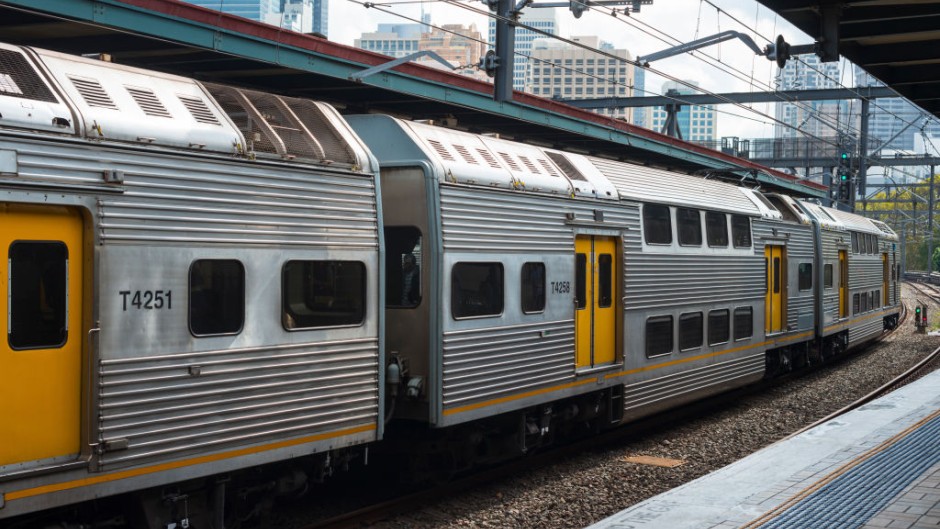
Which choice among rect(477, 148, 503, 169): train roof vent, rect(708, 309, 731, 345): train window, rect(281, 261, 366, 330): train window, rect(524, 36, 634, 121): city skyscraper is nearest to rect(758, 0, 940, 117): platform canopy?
rect(477, 148, 503, 169): train roof vent

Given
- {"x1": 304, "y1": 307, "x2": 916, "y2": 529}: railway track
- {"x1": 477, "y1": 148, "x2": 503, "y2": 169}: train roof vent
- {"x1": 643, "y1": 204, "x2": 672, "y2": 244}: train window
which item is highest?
{"x1": 477, "y1": 148, "x2": 503, "y2": 169}: train roof vent

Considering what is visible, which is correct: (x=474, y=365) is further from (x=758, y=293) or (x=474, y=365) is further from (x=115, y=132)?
(x=758, y=293)

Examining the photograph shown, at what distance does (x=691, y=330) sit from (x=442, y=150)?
6552 millimetres

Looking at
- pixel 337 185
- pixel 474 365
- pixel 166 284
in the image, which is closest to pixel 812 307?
pixel 474 365

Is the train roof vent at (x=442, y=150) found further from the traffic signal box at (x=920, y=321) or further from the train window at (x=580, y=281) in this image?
the traffic signal box at (x=920, y=321)

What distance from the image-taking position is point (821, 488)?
9.88 m

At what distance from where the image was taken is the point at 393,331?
10.1 m

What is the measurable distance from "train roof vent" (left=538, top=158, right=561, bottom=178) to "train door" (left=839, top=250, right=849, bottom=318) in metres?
14.3

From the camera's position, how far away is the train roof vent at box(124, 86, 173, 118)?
7.34m

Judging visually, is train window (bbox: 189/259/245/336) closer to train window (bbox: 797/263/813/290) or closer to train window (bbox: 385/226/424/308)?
train window (bbox: 385/226/424/308)

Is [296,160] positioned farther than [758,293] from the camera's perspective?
No

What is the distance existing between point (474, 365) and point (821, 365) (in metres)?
16.4

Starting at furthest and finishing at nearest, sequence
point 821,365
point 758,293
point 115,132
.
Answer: point 821,365 → point 758,293 → point 115,132

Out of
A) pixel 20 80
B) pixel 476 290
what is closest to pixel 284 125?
pixel 20 80
